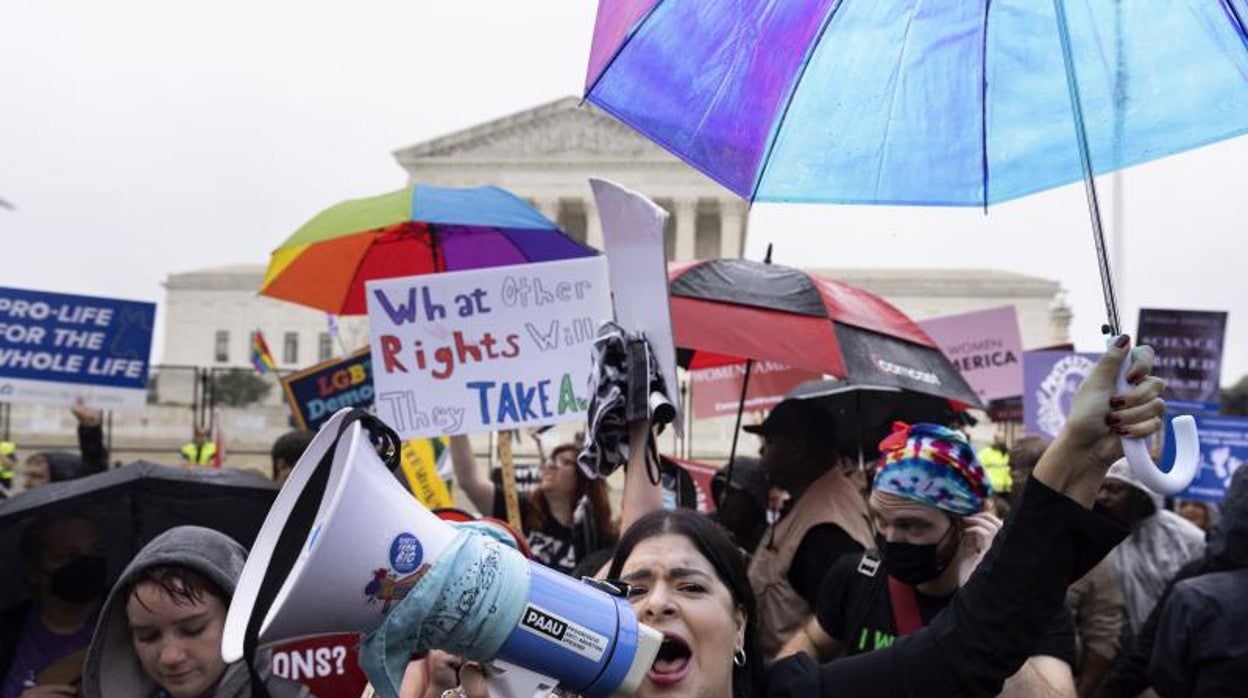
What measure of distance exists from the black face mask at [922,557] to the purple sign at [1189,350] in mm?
6401

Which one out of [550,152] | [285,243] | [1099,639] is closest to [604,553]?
[1099,639]

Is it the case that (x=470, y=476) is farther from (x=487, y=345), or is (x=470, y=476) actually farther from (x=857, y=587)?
(x=857, y=587)

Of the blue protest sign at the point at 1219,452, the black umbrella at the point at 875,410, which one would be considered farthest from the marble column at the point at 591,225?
the black umbrella at the point at 875,410

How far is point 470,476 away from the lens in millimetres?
5355

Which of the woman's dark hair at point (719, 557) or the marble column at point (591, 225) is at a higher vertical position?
the marble column at point (591, 225)

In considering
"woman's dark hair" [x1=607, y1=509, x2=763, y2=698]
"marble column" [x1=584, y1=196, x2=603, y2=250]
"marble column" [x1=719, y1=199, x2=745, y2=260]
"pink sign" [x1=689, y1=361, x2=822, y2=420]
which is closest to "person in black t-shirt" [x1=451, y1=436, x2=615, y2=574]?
"woman's dark hair" [x1=607, y1=509, x2=763, y2=698]

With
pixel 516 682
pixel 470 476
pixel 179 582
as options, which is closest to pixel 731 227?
pixel 470 476

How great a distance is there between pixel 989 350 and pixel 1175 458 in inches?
330

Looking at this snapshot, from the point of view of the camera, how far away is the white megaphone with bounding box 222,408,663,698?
1.59m

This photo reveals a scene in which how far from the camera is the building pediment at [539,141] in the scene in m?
65.1

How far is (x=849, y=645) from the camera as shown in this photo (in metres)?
3.25

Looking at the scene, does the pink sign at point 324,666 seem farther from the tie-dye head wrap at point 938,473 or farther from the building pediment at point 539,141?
the building pediment at point 539,141

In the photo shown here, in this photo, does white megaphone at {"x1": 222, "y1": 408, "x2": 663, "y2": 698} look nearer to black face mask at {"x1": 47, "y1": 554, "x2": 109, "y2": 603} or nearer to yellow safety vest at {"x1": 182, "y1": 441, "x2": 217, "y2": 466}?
black face mask at {"x1": 47, "y1": 554, "x2": 109, "y2": 603}

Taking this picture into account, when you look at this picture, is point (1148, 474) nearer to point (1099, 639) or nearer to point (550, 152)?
point (1099, 639)
